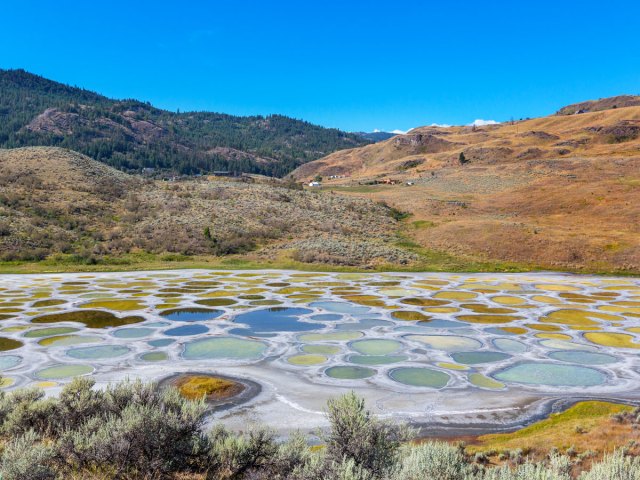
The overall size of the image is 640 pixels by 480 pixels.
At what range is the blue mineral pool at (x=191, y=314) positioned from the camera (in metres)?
25.7

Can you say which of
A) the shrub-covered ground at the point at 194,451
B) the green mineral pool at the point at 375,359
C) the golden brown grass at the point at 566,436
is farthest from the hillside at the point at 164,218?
the shrub-covered ground at the point at 194,451

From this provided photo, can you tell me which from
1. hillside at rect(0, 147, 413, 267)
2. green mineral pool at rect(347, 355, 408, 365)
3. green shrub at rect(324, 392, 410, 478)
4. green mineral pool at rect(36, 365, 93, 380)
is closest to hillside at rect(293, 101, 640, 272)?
hillside at rect(0, 147, 413, 267)

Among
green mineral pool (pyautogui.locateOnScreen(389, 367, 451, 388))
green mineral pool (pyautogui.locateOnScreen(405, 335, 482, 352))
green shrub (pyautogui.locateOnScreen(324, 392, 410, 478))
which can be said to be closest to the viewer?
green shrub (pyautogui.locateOnScreen(324, 392, 410, 478))

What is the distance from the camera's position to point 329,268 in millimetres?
46125

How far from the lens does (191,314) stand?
26875 mm

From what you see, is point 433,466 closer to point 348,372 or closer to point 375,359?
point 348,372

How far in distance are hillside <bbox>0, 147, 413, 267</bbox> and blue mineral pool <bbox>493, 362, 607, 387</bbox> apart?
99.5 feet

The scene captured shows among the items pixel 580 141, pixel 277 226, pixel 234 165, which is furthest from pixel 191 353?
pixel 234 165

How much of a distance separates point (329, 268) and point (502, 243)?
64.8 feet

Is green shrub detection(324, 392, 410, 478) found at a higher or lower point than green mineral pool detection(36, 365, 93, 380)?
higher

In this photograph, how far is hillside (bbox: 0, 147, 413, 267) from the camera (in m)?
50.9

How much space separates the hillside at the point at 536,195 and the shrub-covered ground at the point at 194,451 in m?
43.9

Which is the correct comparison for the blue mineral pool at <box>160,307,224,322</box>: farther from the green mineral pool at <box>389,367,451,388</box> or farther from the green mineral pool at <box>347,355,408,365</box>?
the green mineral pool at <box>389,367,451,388</box>

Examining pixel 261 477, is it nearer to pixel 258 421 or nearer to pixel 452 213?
pixel 258 421
